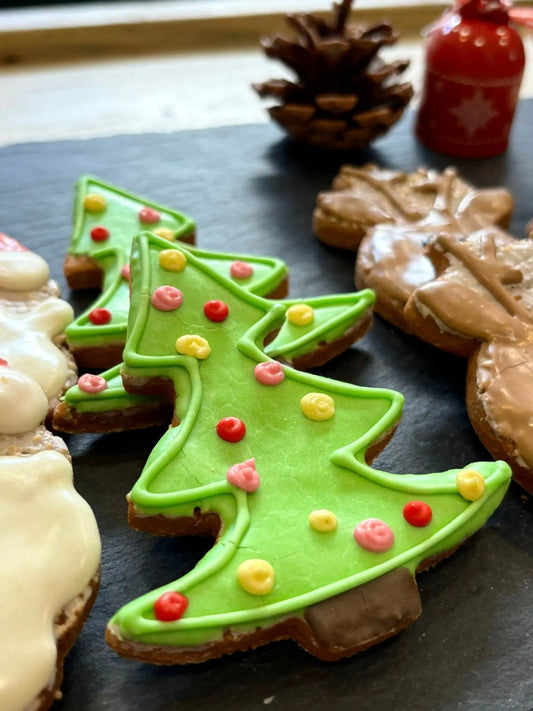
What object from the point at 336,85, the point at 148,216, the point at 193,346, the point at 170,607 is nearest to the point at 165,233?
the point at 148,216

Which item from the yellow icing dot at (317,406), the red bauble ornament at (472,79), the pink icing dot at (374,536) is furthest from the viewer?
the red bauble ornament at (472,79)

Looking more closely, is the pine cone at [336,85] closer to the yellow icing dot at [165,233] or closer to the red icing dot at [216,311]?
the yellow icing dot at [165,233]

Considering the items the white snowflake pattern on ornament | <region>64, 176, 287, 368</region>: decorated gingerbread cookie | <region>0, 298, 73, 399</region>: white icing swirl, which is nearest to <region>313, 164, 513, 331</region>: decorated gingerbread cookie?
<region>64, 176, 287, 368</region>: decorated gingerbread cookie

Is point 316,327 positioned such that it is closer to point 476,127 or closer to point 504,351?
point 504,351

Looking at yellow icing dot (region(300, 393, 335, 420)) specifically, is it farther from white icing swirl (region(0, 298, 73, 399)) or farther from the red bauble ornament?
the red bauble ornament

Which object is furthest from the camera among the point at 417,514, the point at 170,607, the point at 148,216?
the point at 148,216

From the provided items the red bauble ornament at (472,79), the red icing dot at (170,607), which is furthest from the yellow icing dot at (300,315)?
the red bauble ornament at (472,79)

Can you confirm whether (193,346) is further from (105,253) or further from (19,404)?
(105,253)
